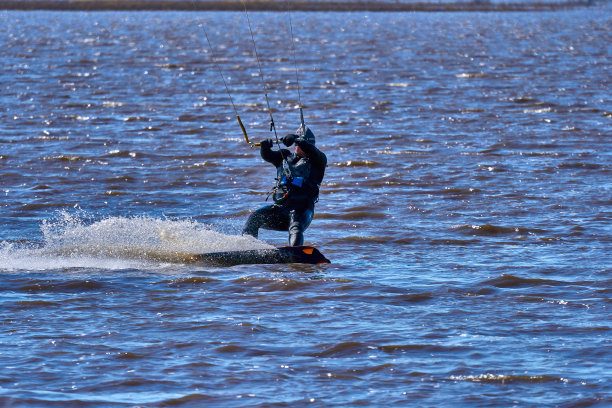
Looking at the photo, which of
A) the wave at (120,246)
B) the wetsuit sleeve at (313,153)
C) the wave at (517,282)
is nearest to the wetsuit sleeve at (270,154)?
the wetsuit sleeve at (313,153)

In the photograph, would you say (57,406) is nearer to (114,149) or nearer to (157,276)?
(157,276)

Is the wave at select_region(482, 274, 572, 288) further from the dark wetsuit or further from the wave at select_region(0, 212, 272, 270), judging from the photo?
the wave at select_region(0, 212, 272, 270)

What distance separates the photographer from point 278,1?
10394 cm

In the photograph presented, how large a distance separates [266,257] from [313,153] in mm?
1491

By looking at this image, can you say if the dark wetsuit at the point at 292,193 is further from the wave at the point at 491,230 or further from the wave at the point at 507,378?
the wave at the point at 507,378

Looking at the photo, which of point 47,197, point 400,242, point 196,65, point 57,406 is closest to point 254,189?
point 47,197

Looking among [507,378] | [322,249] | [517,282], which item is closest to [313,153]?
[322,249]

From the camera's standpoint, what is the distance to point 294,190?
47.4ft

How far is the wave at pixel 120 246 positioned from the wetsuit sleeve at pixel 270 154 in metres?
1.09

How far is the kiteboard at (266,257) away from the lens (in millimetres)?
13719

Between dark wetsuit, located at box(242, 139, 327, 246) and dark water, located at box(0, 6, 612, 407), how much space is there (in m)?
0.51

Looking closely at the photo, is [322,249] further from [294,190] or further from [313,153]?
[313,153]

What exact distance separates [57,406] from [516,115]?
21790 mm

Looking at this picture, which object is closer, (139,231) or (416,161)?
(139,231)
